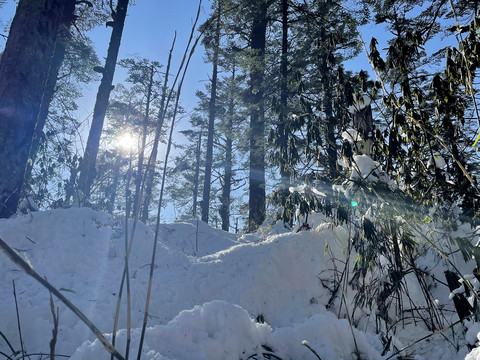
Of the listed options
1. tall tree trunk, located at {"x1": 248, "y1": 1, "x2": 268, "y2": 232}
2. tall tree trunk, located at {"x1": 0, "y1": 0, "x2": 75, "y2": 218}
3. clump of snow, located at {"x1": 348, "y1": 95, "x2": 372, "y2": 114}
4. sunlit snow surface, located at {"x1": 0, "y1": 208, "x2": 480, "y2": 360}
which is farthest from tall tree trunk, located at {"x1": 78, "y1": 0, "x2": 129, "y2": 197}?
clump of snow, located at {"x1": 348, "y1": 95, "x2": 372, "y2": 114}

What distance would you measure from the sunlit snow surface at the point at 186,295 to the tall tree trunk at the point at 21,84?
0.57 m

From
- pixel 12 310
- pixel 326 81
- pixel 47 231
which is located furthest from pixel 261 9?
pixel 12 310

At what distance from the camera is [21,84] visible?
3.39m

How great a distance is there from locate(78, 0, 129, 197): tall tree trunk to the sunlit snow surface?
13.3ft

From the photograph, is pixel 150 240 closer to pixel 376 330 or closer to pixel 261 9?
pixel 376 330

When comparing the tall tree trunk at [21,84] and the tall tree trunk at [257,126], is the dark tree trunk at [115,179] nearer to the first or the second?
the tall tree trunk at [21,84]

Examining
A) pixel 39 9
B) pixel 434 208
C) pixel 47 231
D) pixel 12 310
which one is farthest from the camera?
pixel 39 9

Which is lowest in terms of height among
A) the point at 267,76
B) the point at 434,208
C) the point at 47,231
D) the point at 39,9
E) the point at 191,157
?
the point at 47,231

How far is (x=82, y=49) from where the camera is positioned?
42.3ft

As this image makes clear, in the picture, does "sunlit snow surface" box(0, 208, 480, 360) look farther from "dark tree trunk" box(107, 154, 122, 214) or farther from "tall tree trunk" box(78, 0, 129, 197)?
"tall tree trunk" box(78, 0, 129, 197)

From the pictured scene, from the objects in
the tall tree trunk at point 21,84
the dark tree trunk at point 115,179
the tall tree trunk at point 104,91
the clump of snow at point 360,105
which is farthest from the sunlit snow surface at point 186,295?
the tall tree trunk at point 104,91

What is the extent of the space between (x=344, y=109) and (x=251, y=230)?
22.6 feet

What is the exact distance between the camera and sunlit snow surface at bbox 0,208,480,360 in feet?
4.30

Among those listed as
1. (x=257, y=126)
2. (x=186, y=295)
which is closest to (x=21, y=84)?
(x=186, y=295)
